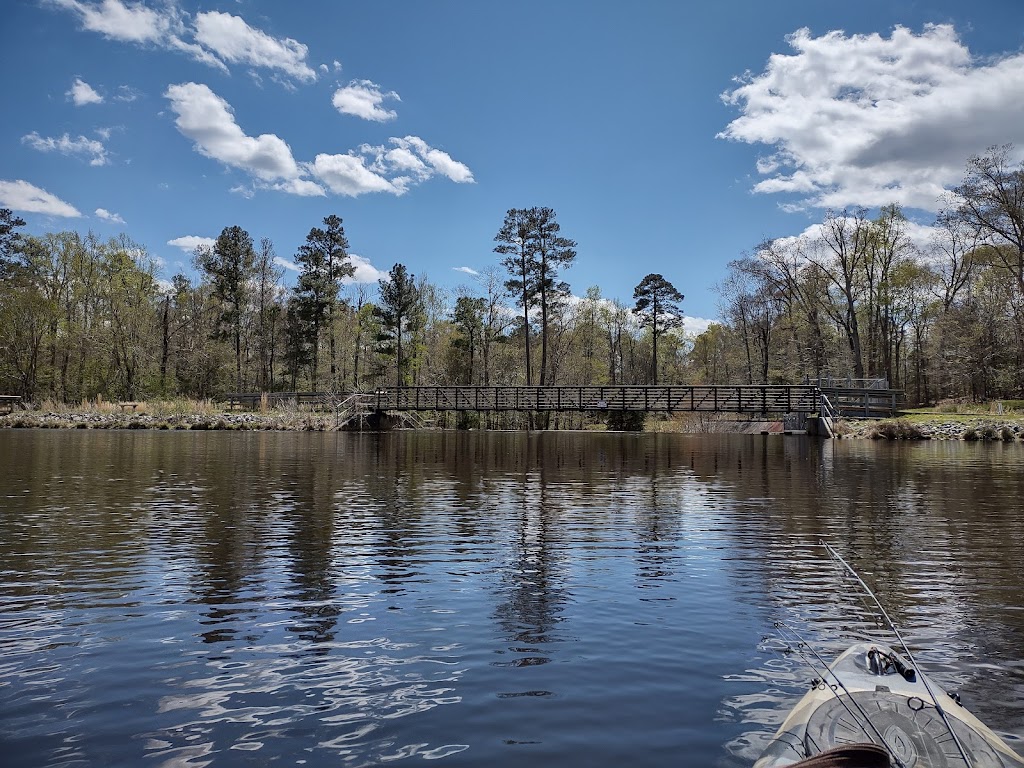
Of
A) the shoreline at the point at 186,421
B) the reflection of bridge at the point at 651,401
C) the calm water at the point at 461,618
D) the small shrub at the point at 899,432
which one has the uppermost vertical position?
the reflection of bridge at the point at 651,401

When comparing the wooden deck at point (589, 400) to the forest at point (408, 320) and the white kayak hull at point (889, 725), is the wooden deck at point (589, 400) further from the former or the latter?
the white kayak hull at point (889, 725)

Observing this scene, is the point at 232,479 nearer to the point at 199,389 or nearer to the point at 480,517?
the point at 480,517

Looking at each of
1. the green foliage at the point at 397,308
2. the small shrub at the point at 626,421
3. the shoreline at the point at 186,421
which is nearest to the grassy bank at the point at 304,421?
the shoreline at the point at 186,421

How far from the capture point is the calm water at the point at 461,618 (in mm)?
4164

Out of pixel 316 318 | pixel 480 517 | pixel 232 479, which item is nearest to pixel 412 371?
pixel 316 318

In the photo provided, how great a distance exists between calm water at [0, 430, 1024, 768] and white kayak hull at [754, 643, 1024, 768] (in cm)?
51

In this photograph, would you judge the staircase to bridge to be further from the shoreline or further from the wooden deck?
the shoreline

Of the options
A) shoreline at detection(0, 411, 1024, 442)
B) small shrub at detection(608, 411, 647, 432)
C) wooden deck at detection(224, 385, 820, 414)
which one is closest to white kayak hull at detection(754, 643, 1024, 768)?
wooden deck at detection(224, 385, 820, 414)

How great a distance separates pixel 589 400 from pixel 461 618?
4120 centimetres

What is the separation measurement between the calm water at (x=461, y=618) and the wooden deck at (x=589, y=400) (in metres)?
27.4

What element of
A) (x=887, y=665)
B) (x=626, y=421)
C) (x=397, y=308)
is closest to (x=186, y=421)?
(x=397, y=308)

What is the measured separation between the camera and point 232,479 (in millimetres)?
17594

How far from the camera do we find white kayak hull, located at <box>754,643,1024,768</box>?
314cm

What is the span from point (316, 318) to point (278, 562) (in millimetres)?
54135
